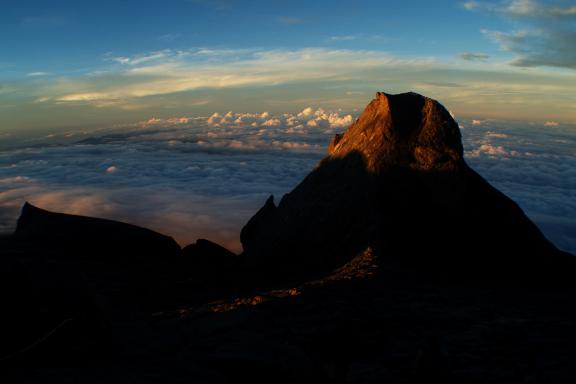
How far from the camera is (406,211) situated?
66.0 ft

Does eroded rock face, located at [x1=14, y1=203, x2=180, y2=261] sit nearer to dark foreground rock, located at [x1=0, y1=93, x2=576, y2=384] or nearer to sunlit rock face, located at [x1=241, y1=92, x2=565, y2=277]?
dark foreground rock, located at [x1=0, y1=93, x2=576, y2=384]

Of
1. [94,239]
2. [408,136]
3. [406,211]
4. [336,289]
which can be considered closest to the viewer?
[336,289]

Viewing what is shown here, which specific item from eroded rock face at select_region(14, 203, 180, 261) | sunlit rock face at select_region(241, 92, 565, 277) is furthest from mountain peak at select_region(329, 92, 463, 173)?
eroded rock face at select_region(14, 203, 180, 261)

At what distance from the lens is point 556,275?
19.4 m

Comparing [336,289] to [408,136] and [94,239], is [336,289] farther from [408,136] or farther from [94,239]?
[94,239]

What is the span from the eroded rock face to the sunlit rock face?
12146 mm

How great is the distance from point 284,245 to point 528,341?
564 inches

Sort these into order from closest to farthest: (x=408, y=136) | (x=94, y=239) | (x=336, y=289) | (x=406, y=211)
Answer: (x=336, y=289)
(x=406, y=211)
(x=408, y=136)
(x=94, y=239)

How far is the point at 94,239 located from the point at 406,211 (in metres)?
23.8

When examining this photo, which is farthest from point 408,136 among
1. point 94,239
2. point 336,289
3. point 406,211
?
point 94,239

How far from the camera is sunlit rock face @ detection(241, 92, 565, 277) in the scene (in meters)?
19.0

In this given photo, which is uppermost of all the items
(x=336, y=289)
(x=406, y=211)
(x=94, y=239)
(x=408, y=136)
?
(x=408, y=136)

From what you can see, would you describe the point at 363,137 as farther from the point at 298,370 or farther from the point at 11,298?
the point at 11,298

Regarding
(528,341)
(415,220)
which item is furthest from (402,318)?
(415,220)
